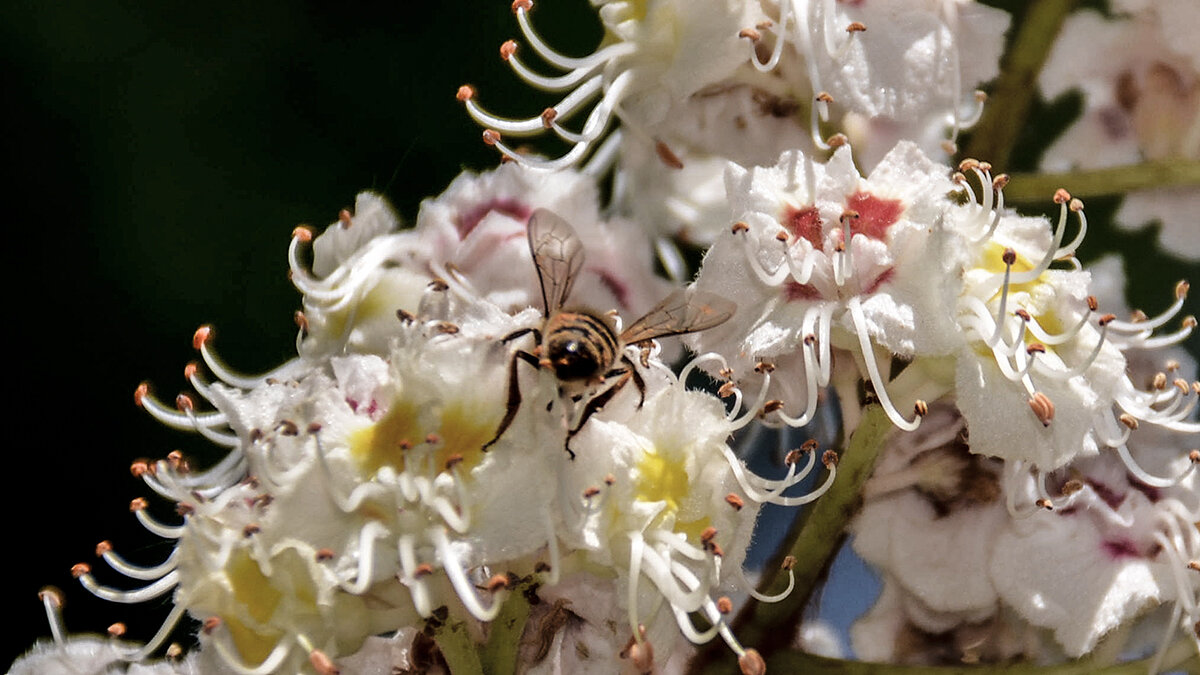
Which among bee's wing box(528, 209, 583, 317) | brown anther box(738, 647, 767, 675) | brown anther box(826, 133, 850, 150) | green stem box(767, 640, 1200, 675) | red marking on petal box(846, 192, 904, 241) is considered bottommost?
green stem box(767, 640, 1200, 675)

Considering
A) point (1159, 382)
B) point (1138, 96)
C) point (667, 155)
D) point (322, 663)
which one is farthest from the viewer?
point (1138, 96)

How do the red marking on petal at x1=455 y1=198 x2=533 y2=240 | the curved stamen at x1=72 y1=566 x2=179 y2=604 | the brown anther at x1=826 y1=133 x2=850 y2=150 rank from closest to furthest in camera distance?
the curved stamen at x1=72 y1=566 x2=179 y2=604, the brown anther at x1=826 y1=133 x2=850 y2=150, the red marking on petal at x1=455 y1=198 x2=533 y2=240

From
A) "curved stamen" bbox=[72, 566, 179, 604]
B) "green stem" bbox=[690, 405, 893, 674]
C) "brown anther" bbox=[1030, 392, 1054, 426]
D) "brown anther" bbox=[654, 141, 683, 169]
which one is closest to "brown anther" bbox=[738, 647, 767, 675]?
"green stem" bbox=[690, 405, 893, 674]

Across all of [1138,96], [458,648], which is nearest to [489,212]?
[458,648]

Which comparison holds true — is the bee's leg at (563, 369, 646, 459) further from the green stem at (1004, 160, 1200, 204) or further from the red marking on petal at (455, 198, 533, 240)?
the green stem at (1004, 160, 1200, 204)

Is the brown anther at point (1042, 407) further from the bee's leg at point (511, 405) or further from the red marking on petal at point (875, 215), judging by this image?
the bee's leg at point (511, 405)

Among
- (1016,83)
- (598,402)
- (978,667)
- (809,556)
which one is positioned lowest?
(978,667)

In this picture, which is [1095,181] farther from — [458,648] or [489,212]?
[458,648]

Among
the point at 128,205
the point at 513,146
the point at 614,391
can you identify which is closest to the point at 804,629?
the point at 614,391
